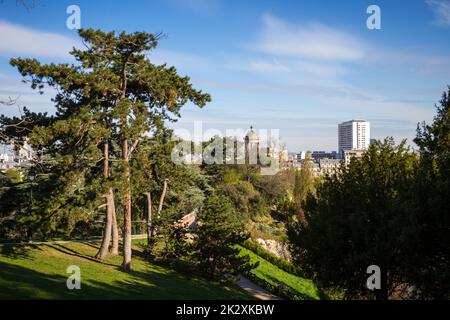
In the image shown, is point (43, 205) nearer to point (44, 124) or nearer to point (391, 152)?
point (44, 124)

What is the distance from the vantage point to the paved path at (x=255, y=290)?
75.9 feet

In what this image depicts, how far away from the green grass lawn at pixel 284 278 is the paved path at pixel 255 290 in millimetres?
2521

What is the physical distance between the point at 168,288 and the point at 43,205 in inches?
272

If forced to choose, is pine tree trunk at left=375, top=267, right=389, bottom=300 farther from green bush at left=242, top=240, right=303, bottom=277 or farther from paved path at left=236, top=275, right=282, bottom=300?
green bush at left=242, top=240, right=303, bottom=277

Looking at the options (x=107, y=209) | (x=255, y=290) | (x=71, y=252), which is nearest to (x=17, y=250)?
(x=71, y=252)

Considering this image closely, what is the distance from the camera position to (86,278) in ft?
55.1

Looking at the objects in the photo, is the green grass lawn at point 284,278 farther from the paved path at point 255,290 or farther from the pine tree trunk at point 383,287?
the pine tree trunk at point 383,287

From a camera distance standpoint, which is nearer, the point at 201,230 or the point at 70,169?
the point at 70,169

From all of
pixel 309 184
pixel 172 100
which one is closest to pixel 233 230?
pixel 172 100

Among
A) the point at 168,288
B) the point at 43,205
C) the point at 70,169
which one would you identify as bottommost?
the point at 168,288

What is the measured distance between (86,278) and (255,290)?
11.3 metres

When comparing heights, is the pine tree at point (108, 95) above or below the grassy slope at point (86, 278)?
above

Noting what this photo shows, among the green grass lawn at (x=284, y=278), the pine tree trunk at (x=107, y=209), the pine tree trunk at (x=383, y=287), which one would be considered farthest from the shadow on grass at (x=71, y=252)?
the pine tree trunk at (x=383, y=287)
